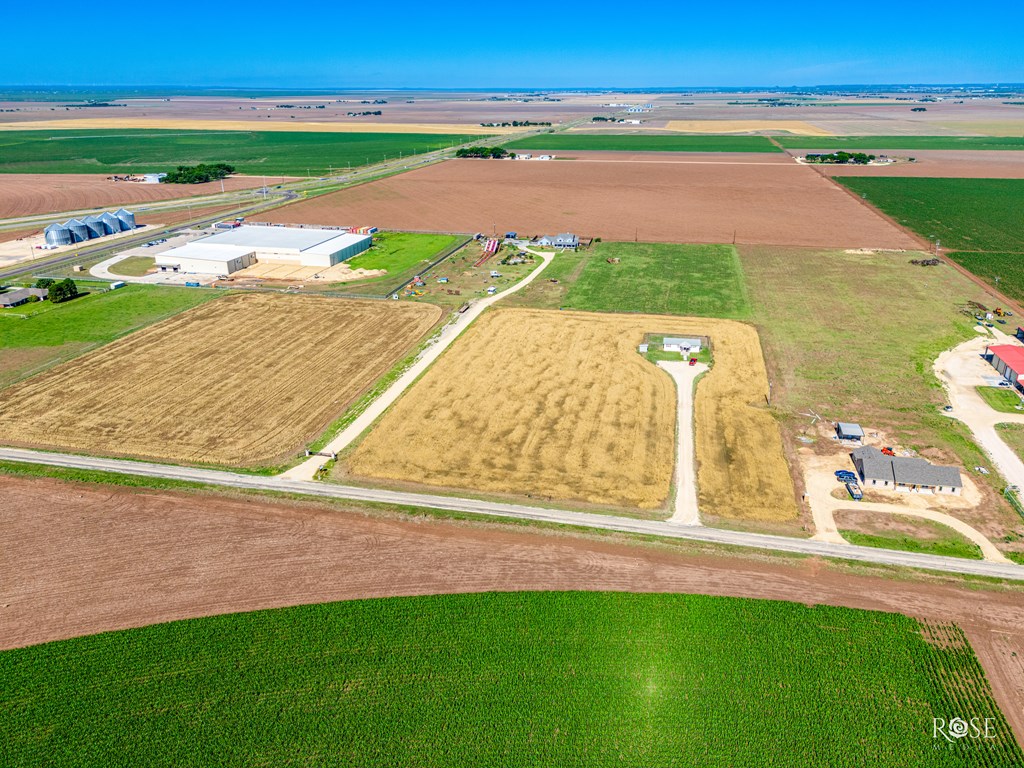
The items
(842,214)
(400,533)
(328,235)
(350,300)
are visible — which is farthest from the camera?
(842,214)

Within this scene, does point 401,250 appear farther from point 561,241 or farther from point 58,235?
point 58,235

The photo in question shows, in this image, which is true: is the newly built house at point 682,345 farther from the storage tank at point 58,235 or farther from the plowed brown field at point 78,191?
the plowed brown field at point 78,191

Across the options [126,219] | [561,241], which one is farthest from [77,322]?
[561,241]

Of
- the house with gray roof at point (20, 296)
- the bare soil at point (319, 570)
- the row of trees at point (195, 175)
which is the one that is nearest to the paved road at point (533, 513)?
the bare soil at point (319, 570)

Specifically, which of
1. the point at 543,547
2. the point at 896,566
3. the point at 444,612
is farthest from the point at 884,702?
the point at 444,612

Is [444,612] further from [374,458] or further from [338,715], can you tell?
[374,458]

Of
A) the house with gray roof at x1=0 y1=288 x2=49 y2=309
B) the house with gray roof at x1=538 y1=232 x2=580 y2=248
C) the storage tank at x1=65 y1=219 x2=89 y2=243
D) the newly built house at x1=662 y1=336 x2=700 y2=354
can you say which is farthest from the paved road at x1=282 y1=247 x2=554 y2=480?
the storage tank at x1=65 y1=219 x2=89 y2=243

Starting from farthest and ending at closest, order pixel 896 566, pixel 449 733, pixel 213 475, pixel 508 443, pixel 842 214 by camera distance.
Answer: pixel 842 214, pixel 508 443, pixel 213 475, pixel 896 566, pixel 449 733
